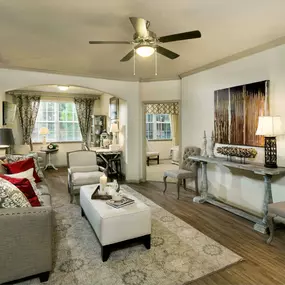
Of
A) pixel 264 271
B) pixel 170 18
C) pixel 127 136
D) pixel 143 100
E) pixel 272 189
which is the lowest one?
pixel 264 271

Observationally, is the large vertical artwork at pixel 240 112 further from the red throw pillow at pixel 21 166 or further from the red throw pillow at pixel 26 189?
the red throw pillow at pixel 21 166

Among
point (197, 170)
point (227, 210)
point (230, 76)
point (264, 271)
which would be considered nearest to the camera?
point (264, 271)

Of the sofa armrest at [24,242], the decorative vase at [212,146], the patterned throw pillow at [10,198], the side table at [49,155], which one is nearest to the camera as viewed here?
the sofa armrest at [24,242]

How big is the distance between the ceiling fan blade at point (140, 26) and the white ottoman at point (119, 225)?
6.63 ft

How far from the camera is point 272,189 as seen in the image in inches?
134

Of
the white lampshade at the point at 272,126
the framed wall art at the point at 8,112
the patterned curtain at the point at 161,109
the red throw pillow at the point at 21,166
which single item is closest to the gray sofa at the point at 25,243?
the red throw pillow at the point at 21,166

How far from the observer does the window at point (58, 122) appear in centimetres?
786

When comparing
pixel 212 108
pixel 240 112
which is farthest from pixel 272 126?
pixel 212 108

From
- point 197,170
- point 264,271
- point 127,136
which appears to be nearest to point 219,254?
point 264,271

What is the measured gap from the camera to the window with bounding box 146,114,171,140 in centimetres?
947

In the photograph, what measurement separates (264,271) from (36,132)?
7.61 m

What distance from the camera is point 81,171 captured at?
455 cm

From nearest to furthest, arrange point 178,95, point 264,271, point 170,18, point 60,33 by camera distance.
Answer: point 264,271 → point 170,18 → point 60,33 → point 178,95

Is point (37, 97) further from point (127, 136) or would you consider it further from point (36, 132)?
point (127, 136)
